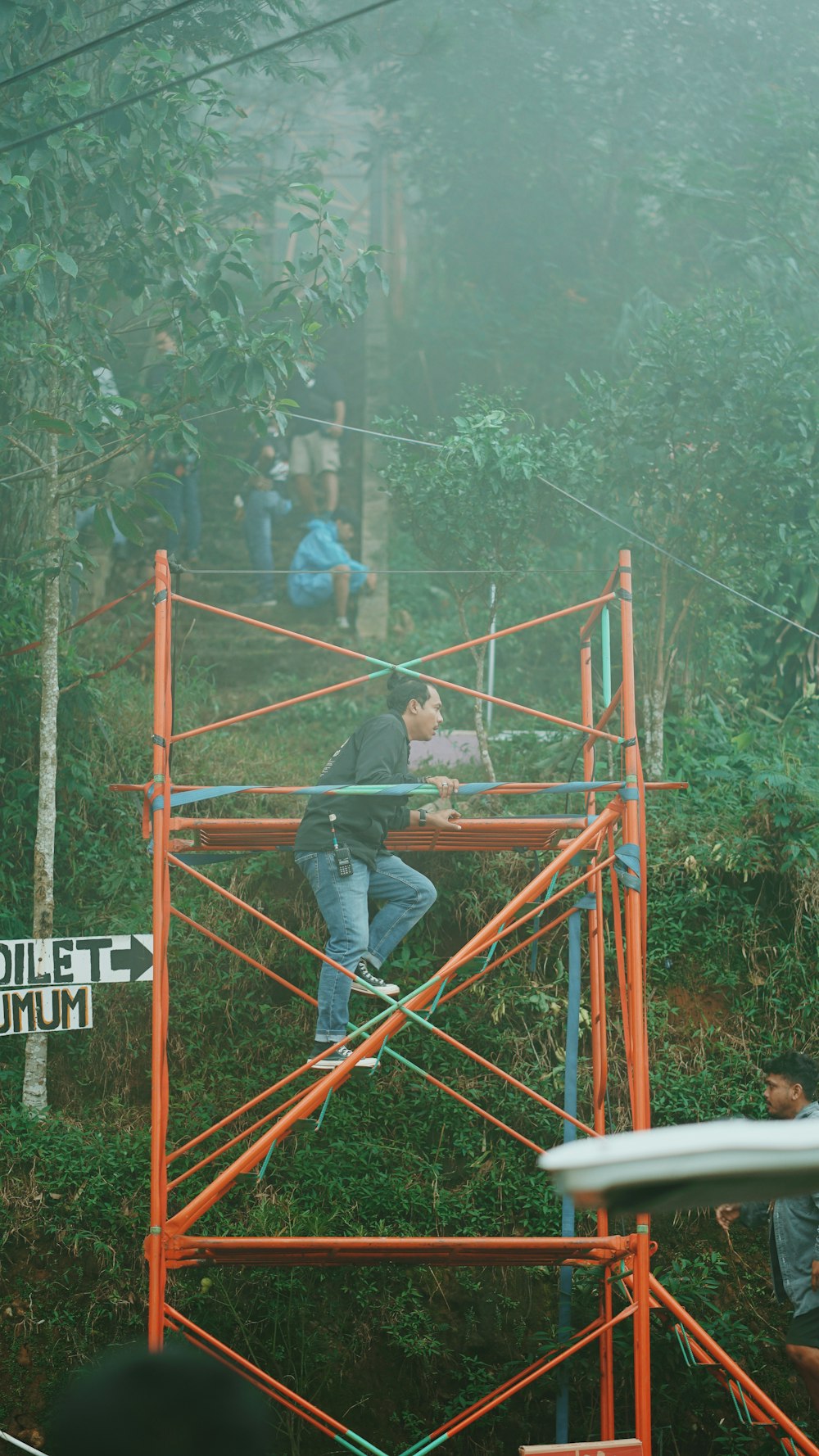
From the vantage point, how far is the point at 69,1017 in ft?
21.8

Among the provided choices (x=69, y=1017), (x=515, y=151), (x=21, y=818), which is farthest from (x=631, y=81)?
(x=69, y=1017)

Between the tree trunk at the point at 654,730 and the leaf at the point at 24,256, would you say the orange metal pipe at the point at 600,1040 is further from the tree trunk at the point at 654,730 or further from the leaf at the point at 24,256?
the leaf at the point at 24,256

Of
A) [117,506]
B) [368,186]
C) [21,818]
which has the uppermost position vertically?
[368,186]

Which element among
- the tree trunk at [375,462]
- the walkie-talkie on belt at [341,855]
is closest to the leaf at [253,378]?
the tree trunk at [375,462]

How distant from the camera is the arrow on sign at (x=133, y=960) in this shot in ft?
20.9

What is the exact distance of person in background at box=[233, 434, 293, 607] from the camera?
11.5 m

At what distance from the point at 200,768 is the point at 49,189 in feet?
12.0

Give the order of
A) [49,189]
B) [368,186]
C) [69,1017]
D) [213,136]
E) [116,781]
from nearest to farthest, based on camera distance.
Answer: [69,1017] < [49,189] < [213,136] < [116,781] < [368,186]

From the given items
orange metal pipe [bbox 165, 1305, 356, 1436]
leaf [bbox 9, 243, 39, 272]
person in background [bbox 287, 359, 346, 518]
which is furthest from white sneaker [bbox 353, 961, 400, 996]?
person in background [bbox 287, 359, 346, 518]

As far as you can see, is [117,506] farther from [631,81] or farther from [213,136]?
[631,81]

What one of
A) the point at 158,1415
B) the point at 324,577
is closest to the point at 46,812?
the point at 324,577

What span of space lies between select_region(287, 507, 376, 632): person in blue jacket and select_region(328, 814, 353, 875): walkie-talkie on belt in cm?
550

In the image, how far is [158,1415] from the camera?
200cm

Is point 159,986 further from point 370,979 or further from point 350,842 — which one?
point 370,979
